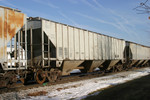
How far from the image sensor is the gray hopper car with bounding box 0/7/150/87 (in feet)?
29.4

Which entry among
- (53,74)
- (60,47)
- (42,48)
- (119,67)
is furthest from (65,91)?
(119,67)

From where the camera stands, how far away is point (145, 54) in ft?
104

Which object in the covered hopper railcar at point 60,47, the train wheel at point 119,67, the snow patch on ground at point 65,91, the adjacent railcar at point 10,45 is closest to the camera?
the snow patch on ground at point 65,91

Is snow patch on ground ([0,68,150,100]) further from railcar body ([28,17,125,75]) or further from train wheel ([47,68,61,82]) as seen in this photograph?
railcar body ([28,17,125,75])

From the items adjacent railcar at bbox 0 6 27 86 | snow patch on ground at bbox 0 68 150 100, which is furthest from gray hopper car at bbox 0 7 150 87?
snow patch on ground at bbox 0 68 150 100

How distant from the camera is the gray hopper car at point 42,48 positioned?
353 inches

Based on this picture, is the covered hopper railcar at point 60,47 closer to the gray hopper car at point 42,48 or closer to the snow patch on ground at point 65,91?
the gray hopper car at point 42,48

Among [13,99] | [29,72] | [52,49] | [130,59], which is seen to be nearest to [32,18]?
[52,49]

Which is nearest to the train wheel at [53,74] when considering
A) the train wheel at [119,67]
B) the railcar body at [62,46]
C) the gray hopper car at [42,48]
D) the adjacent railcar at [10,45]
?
the gray hopper car at [42,48]

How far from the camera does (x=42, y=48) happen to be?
11.1 metres

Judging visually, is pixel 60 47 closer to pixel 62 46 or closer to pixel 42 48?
pixel 62 46

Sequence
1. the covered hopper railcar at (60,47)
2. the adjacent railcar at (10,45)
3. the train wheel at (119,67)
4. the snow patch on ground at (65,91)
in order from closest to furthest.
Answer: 1. the snow patch on ground at (65,91)
2. the adjacent railcar at (10,45)
3. the covered hopper railcar at (60,47)
4. the train wheel at (119,67)

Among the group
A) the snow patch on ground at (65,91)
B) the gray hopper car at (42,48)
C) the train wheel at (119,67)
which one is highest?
the gray hopper car at (42,48)

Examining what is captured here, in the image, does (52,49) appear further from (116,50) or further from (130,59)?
(130,59)
